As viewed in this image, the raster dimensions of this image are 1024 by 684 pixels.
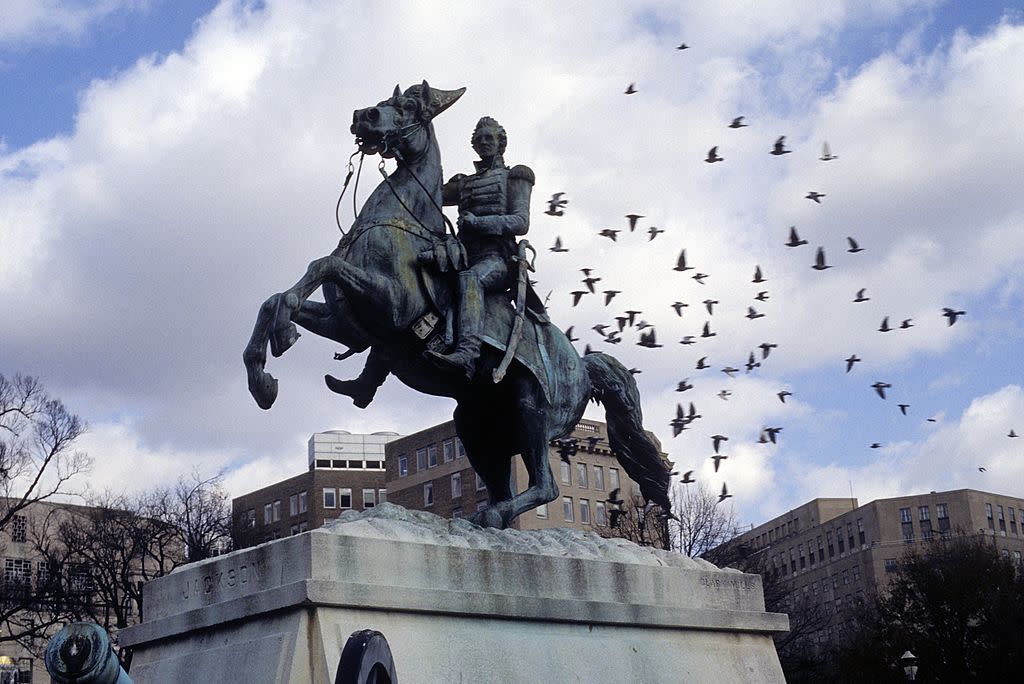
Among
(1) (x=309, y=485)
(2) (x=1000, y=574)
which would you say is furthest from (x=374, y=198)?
(1) (x=309, y=485)

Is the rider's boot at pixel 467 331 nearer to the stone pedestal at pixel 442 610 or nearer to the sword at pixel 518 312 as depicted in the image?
the sword at pixel 518 312

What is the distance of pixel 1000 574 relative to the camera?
49.3m

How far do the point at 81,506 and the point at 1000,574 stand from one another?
3847 centimetres

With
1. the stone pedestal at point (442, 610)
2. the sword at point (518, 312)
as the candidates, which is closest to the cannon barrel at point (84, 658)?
the stone pedestal at point (442, 610)

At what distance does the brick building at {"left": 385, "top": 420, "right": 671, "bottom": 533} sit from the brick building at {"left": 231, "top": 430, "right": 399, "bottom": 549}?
1106 cm

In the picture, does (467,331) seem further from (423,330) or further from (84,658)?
(84,658)

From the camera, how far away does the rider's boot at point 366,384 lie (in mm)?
10398

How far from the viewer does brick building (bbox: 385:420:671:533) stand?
262ft

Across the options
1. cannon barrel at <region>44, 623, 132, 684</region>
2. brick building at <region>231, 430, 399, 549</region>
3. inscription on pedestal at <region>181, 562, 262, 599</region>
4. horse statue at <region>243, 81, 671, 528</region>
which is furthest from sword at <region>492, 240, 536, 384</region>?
brick building at <region>231, 430, 399, 549</region>

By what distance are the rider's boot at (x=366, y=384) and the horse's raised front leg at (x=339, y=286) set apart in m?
0.86

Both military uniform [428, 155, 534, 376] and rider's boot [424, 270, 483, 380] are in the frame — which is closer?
rider's boot [424, 270, 483, 380]

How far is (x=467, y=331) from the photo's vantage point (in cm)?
980

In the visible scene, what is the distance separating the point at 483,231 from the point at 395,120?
110 cm

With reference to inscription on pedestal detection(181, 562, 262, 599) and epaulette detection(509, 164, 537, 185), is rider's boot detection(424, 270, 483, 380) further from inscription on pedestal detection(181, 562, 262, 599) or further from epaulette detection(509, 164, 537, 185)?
inscription on pedestal detection(181, 562, 262, 599)
